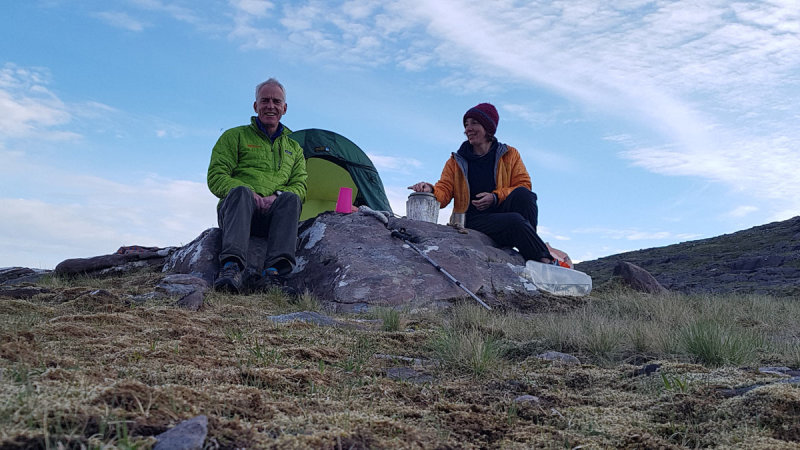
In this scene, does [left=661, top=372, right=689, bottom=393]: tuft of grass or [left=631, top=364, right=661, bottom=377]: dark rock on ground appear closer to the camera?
[left=661, top=372, right=689, bottom=393]: tuft of grass

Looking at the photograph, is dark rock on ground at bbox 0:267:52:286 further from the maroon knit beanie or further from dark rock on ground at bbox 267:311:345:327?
the maroon knit beanie

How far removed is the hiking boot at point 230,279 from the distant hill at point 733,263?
6.50 metres

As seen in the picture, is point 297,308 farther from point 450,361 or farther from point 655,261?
point 655,261

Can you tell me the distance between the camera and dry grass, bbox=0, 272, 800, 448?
157cm

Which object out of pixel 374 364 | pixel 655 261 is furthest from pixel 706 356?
pixel 655 261

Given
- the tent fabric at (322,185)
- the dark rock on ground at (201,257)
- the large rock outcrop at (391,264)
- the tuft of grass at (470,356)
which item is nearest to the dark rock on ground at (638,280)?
the large rock outcrop at (391,264)

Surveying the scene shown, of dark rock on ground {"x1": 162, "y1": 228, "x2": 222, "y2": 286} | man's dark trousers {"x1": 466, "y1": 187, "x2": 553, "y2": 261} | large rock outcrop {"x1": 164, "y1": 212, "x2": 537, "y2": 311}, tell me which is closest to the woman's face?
man's dark trousers {"x1": 466, "y1": 187, "x2": 553, "y2": 261}

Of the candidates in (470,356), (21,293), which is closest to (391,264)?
(21,293)

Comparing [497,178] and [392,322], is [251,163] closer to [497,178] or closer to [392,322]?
[497,178]

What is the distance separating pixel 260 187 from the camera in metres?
6.92

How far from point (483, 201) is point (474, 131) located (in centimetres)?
88

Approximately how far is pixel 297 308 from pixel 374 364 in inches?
100

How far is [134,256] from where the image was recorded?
8.55 metres

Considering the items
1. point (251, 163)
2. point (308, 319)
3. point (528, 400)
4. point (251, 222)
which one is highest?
point (251, 163)
